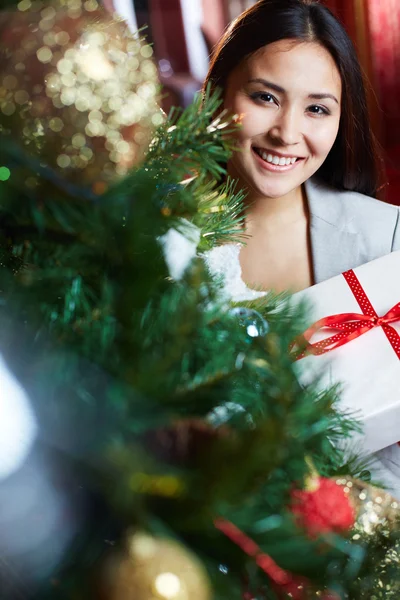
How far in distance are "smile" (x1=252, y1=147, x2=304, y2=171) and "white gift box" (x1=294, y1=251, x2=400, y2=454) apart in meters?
0.21

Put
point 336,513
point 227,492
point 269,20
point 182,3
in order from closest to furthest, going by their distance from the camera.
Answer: point 227,492 < point 336,513 < point 269,20 < point 182,3

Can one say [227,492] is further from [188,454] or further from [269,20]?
[269,20]

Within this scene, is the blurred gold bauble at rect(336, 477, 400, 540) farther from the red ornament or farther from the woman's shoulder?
the woman's shoulder

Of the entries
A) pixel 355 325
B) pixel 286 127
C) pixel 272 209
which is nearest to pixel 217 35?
pixel 272 209

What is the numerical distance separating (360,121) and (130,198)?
35.9 inches

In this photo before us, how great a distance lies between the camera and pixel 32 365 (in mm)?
345

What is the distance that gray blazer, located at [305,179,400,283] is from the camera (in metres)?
1.14

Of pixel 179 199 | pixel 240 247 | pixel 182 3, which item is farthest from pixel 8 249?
pixel 182 3

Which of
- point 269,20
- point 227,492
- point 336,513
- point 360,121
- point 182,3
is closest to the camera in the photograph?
point 227,492

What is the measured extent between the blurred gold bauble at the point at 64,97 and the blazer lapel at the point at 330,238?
2.67 feet

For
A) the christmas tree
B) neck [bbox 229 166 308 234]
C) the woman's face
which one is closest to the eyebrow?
the woman's face

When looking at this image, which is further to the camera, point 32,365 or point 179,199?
point 179,199

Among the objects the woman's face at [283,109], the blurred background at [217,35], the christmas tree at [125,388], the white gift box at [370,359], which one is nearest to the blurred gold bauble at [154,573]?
the christmas tree at [125,388]

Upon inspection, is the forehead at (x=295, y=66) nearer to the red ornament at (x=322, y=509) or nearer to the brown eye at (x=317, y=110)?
the brown eye at (x=317, y=110)
